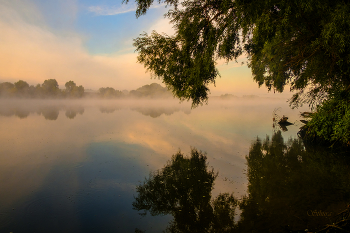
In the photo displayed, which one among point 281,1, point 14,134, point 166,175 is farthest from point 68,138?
point 281,1

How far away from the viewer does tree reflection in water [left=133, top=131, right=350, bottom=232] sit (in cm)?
552

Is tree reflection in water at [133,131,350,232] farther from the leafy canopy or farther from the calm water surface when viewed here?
the leafy canopy

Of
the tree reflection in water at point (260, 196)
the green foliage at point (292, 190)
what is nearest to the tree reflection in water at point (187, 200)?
the tree reflection in water at point (260, 196)

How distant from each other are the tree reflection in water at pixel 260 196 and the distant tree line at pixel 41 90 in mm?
147158

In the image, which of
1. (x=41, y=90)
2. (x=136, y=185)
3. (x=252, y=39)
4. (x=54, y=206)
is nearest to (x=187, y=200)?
(x=136, y=185)

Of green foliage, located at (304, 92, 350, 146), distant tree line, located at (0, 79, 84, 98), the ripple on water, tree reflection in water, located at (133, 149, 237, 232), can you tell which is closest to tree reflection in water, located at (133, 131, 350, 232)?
tree reflection in water, located at (133, 149, 237, 232)

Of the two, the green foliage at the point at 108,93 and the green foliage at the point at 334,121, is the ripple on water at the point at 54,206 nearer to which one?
the green foliage at the point at 334,121

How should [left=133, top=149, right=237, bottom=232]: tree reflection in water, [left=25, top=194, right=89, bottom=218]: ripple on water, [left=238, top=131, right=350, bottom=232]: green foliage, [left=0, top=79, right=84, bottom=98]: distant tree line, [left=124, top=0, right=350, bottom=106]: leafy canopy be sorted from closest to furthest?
[left=238, top=131, right=350, bottom=232]: green foliage
[left=133, top=149, right=237, bottom=232]: tree reflection in water
[left=25, top=194, right=89, bottom=218]: ripple on water
[left=124, top=0, right=350, bottom=106]: leafy canopy
[left=0, top=79, right=84, bottom=98]: distant tree line

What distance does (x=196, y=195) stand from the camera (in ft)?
23.8

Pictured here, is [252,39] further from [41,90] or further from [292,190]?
[41,90]

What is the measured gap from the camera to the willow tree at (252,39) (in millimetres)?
8750

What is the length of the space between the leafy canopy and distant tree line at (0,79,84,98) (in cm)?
14376

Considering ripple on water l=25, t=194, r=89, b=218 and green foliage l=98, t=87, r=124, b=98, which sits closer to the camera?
ripple on water l=25, t=194, r=89, b=218

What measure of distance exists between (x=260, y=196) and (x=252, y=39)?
787 centimetres
